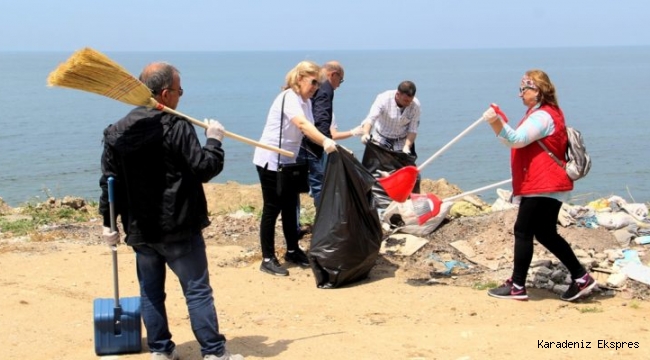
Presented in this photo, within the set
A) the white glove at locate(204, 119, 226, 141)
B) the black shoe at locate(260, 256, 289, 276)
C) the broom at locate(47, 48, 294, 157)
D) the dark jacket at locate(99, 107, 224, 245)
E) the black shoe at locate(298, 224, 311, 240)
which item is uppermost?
the broom at locate(47, 48, 294, 157)

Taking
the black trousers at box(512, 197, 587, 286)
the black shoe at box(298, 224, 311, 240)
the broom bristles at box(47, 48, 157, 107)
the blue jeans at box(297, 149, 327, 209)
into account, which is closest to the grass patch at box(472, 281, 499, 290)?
the black trousers at box(512, 197, 587, 286)

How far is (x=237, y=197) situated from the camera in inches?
472

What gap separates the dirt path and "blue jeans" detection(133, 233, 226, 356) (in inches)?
14.8

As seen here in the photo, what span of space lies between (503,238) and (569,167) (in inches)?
71.2

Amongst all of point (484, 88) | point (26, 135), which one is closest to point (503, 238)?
point (26, 135)

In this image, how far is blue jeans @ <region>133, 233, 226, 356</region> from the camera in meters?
4.24

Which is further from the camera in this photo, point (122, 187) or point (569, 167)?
point (569, 167)

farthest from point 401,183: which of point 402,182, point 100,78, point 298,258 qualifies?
point 100,78

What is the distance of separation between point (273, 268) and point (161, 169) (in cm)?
289

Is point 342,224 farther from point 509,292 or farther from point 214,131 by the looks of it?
point 214,131

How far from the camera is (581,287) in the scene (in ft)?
19.6

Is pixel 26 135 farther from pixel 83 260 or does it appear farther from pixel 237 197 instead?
pixel 83 260

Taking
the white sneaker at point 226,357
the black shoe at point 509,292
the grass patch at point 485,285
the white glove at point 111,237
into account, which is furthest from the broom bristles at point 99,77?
the grass patch at point 485,285

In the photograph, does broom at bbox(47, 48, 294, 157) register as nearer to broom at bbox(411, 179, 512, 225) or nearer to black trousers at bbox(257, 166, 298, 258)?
black trousers at bbox(257, 166, 298, 258)
